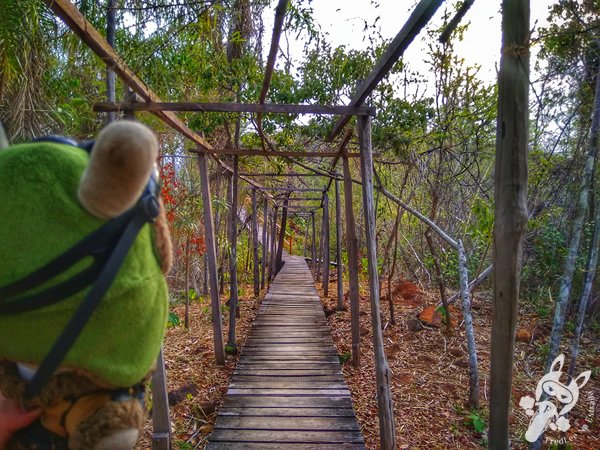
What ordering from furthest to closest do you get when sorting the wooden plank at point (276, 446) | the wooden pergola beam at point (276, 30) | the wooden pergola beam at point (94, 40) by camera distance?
the wooden plank at point (276, 446), the wooden pergola beam at point (276, 30), the wooden pergola beam at point (94, 40)

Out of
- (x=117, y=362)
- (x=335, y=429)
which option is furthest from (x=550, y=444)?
(x=117, y=362)

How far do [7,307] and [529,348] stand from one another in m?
6.44

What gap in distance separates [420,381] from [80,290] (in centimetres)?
468

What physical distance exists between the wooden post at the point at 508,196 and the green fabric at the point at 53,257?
37.5 inches

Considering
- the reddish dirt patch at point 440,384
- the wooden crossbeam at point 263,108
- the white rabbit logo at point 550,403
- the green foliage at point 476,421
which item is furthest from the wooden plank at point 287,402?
the wooden crossbeam at point 263,108

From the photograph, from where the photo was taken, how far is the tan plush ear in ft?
2.15

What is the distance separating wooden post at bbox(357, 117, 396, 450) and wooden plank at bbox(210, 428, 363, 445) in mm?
233

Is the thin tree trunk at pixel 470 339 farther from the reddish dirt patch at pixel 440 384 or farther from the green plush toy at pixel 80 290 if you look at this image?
the green plush toy at pixel 80 290

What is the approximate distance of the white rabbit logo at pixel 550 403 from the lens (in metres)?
3.17

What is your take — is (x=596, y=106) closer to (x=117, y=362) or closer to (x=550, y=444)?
(x=550, y=444)

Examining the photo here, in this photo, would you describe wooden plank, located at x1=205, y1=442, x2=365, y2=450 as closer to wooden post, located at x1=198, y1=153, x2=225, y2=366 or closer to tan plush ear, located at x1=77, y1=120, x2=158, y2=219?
wooden post, located at x1=198, y1=153, x2=225, y2=366

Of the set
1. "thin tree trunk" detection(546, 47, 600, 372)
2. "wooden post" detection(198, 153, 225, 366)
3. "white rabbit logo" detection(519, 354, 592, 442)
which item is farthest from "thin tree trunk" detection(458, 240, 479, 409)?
"wooden post" detection(198, 153, 225, 366)

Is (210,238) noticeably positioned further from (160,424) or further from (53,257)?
(53,257)

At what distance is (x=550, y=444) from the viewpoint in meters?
3.45
